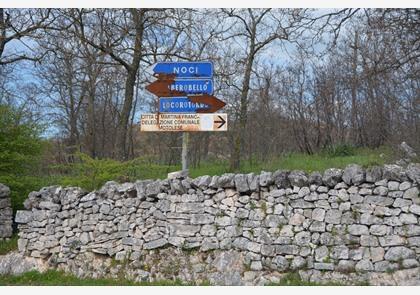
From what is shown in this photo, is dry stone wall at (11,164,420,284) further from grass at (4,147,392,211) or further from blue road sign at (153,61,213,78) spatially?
blue road sign at (153,61,213,78)

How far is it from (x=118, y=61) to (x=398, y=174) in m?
9.25

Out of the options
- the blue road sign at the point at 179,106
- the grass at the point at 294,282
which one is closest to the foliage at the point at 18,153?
the blue road sign at the point at 179,106

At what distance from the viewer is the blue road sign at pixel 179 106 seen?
7965 mm

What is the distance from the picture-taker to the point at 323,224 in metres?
6.70

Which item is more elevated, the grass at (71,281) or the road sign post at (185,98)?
the road sign post at (185,98)

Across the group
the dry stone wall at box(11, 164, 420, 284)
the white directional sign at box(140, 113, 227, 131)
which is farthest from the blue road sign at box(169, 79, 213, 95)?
the dry stone wall at box(11, 164, 420, 284)

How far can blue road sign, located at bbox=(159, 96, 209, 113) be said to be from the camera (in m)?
7.96

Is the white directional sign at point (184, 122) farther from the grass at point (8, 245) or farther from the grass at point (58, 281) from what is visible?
the grass at point (8, 245)

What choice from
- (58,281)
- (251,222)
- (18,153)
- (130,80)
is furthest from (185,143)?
(130,80)

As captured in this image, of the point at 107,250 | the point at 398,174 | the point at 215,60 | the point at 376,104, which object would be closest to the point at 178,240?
the point at 107,250

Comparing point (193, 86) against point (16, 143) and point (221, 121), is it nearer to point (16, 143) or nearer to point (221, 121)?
point (221, 121)

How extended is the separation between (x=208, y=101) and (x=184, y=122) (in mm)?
535

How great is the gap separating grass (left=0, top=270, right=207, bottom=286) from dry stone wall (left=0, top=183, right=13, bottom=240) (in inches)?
72.2

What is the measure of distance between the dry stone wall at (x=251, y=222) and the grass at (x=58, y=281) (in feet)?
1.00
